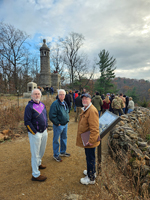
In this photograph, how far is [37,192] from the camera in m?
2.43

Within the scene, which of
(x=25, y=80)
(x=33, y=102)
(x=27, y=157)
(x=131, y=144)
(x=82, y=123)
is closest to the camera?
(x=82, y=123)

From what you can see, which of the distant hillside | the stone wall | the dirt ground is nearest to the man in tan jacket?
the dirt ground

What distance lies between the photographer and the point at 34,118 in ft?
8.29

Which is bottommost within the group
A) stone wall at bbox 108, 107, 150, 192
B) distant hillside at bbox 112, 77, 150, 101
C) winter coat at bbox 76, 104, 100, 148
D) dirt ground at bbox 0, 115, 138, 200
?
dirt ground at bbox 0, 115, 138, 200

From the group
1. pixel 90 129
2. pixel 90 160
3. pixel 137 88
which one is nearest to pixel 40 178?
pixel 90 160

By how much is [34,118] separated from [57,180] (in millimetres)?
1622

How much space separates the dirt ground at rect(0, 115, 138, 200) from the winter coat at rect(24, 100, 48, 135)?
4.16 feet

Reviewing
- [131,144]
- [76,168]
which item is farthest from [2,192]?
[131,144]

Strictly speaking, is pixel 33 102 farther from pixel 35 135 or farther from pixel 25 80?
pixel 25 80

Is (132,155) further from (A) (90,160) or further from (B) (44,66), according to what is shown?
(B) (44,66)

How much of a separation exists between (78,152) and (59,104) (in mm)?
2045

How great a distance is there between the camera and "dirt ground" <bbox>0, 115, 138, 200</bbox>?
2.09 m

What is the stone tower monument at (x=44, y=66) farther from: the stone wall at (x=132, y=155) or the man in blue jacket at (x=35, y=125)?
the man in blue jacket at (x=35, y=125)

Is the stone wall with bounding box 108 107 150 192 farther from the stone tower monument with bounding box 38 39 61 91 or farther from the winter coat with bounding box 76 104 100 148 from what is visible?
the stone tower monument with bounding box 38 39 61 91
